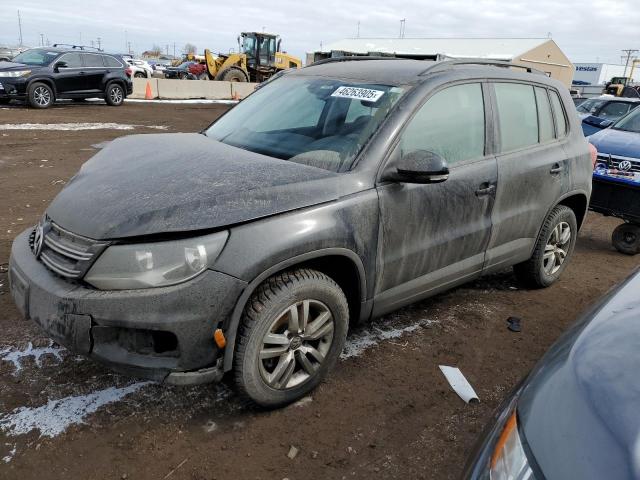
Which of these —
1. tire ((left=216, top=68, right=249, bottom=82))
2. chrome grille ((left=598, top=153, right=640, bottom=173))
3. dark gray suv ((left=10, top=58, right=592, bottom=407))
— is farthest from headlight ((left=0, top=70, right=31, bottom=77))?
chrome grille ((left=598, top=153, right=640, bottom=173))

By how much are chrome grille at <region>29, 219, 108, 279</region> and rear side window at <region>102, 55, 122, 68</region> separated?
15846 millimetres

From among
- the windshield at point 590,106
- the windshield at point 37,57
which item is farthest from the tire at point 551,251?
the windshield at point 37,57

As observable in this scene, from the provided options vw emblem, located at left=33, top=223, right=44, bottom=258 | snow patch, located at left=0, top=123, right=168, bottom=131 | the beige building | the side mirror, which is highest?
the beige building

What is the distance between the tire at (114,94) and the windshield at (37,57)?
186 centimetres

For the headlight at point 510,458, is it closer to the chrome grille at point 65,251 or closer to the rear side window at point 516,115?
the chrome grille at point 65,251

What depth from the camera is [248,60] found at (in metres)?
26.7

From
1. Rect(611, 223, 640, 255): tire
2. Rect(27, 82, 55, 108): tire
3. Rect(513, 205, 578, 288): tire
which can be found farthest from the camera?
Rect(27, 82, 55, 108): tire

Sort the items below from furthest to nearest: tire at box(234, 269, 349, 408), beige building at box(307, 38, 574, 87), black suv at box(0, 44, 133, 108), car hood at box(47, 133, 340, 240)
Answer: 1. beige building at box(307, 38, 574, 87)
2. black suv at box(0, 44, 133, 108)
3. tire at box(234, 269, 349, 408)
4. car hood at box(47, 133, 340, 240)

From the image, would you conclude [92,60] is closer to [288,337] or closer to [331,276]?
[331,276]

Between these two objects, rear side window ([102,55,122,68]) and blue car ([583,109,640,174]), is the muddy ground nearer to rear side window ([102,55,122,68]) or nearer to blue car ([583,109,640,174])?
blue car ([583,109,640,174])

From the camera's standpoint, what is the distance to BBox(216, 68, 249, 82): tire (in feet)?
82.7

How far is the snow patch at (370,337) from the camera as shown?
133 inches

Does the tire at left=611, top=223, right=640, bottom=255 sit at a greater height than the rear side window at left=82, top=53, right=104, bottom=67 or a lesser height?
lesser

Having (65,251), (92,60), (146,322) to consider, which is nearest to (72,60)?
(92,60)
